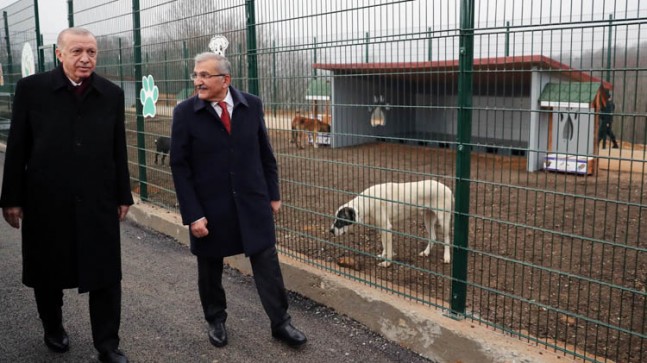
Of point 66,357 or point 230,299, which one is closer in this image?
point 66,357

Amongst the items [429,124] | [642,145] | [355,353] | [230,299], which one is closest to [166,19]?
[230,299]

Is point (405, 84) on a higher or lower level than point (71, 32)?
lower

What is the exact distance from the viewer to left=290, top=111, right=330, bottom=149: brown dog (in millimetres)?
5079

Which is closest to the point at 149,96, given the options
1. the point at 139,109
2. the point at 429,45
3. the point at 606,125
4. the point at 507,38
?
the point at 139,109

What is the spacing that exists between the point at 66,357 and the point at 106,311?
20.2 inches

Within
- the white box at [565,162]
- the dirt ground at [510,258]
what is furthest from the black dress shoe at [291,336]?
the white box at [565,162]

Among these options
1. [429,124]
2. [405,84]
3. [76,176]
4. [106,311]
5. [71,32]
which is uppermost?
[71,32]

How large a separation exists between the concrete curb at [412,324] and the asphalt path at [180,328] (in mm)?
83

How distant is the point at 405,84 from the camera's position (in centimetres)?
413

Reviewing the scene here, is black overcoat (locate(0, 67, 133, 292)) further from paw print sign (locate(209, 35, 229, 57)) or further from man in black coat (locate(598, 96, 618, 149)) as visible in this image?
man in black coat (locate(598, 96, 618, 149))

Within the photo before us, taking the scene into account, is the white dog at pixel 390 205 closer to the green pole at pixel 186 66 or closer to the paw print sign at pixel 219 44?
the paw print sign at pixel 219 44

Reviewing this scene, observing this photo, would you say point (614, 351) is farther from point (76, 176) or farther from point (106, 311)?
point (76, 176)

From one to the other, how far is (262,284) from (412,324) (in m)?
1.07

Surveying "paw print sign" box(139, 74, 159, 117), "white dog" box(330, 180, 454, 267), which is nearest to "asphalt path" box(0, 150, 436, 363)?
"white dog" box(330, 180, 454, 267)
